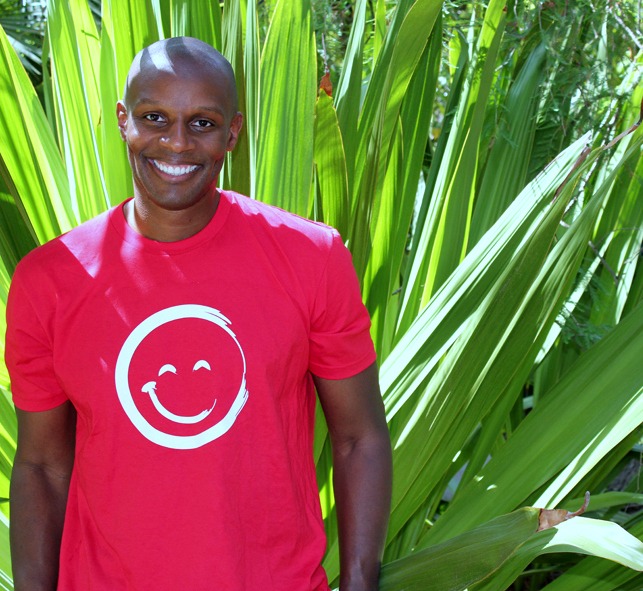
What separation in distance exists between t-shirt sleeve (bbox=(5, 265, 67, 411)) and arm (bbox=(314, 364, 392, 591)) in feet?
1.13

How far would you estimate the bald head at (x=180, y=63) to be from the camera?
1.21 m

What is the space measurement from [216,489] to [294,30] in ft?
2.91

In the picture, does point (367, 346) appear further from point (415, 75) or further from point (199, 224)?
point (415, 75)

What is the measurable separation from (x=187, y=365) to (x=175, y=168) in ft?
0.80

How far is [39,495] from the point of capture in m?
1.30

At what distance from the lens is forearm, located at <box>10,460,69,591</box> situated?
1279mm

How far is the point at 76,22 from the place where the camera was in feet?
6.46

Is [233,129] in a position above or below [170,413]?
above

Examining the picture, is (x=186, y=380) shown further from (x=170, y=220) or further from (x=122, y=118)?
(x=122, y=118)

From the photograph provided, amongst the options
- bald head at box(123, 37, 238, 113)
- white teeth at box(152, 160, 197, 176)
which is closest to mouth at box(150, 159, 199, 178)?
white teeth at box(152, 160, 197, 176)

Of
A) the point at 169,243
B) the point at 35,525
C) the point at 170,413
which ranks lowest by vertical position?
the point at 35,525

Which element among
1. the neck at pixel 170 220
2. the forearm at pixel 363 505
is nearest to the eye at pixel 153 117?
the neck at pixel 170 220

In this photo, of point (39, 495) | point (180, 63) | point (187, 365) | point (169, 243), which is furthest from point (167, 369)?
point (180, 63)

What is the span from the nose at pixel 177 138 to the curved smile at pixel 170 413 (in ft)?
0.95
